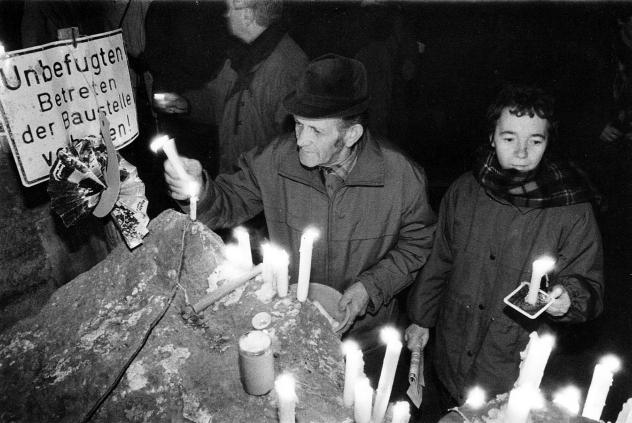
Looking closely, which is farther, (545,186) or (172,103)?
(172,103)

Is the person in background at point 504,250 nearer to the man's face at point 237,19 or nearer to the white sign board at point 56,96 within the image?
the white sign board at point 56,96

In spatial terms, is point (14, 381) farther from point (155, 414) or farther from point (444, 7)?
point (444, 7)

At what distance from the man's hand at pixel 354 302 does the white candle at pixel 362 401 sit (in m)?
0.80

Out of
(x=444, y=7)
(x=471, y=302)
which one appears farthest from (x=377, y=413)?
(x=444, y=7)

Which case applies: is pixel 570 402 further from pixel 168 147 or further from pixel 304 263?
pixel 168 147

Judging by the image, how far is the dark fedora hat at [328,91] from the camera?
2783mm

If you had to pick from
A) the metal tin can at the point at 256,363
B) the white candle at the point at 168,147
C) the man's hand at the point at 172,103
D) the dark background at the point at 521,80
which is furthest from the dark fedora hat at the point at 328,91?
the dark background at the point at 521,80

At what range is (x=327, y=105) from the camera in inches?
110

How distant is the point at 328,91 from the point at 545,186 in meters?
1.49

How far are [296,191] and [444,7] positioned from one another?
22.6 feet

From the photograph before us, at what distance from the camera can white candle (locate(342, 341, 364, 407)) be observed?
1689mm

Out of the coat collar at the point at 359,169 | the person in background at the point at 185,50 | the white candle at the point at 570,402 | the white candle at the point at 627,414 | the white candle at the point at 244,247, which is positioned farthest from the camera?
the person in background at the point at 185,50

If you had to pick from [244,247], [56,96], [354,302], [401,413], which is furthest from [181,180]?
[401,413]

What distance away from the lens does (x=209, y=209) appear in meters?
2.97
